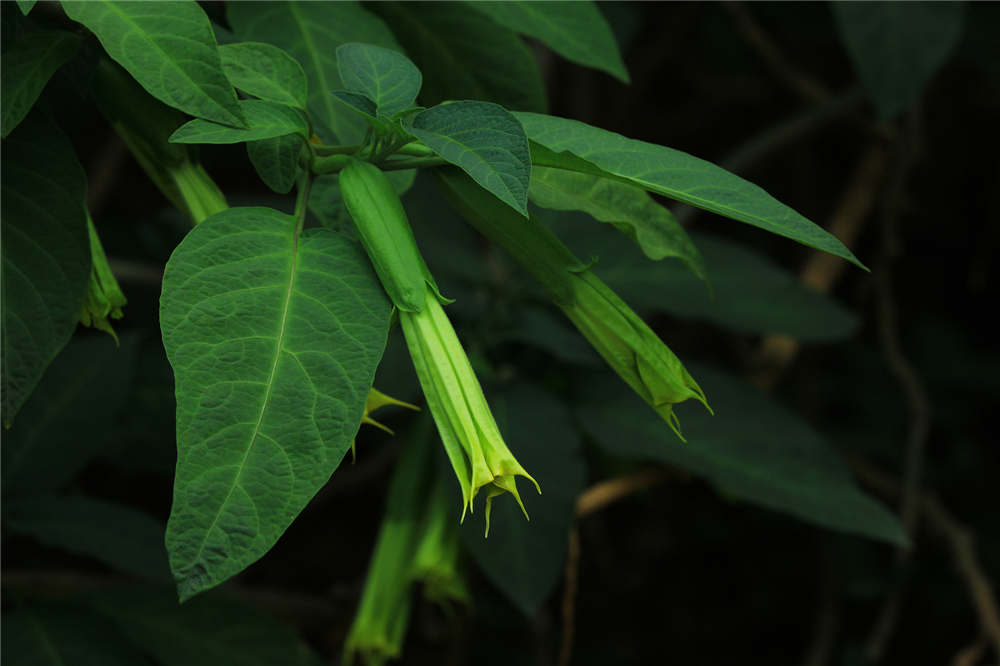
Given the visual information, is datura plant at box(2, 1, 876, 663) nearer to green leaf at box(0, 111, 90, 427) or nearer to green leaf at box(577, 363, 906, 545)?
green leaf at box(0, 111, 90, 427)

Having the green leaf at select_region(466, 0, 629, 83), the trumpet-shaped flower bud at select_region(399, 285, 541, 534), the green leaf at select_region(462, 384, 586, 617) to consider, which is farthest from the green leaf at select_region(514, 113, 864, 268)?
the green leaf at select_region(462, 384, 586, 617)

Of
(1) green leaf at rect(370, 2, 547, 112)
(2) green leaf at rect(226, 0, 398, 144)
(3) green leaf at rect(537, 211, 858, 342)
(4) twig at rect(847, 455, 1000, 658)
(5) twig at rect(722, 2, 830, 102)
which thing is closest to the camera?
(2) green leaf at rect(226, 0, 398, 144)

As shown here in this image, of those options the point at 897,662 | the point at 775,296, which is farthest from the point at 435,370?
the point at 897,662

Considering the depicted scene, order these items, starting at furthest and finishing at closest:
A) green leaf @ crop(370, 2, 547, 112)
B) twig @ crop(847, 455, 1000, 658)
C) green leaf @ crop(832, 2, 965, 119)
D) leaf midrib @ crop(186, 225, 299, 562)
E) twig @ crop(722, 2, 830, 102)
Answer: twig @ crop(722, 2, 830, 102) < twig @ crop(847, 455, 1000, 658) < green leaf @ crop(832, 2, 965, 119) < green leaf @ crop(370, 2, 547, 112) < leaf midrib @ crop(186, 225, 299, 562)

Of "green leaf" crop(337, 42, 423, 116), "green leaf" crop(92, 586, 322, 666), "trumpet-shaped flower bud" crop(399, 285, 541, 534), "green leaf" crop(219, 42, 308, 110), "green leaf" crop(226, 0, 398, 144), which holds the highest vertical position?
"green leaf" crop(337, 42, 423, 116)

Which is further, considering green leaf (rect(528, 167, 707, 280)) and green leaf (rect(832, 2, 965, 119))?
green leaf (rect(832, 2, 965, 119))

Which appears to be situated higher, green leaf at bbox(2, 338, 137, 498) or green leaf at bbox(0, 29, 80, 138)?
green leaf at bbox(0, 29, 80, 138)

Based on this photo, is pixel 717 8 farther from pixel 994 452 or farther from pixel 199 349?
pixel 199 349

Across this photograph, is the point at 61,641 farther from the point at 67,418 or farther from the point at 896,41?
the point at 896,41

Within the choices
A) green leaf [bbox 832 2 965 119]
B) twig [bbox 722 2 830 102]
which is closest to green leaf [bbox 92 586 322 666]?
green leaf [bbox 832 2 965 119]
